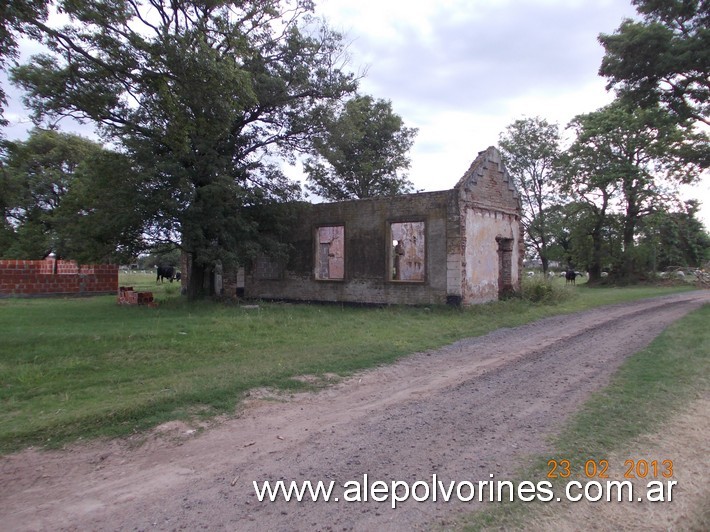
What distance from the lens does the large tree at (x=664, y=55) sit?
18141 mm

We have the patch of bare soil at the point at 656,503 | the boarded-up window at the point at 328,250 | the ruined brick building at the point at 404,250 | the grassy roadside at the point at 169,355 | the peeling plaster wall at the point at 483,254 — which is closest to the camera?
the patch of bare soil at the point at 656,503

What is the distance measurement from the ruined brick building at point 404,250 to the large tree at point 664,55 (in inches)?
256

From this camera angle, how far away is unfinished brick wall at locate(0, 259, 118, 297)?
24125 millimetres

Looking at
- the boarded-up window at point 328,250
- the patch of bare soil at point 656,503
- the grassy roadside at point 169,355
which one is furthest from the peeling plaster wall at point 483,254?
the patch of bare soil at point 656,503

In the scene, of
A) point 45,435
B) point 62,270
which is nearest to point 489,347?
point 45,435

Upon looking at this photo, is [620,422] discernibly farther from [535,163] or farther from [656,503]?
[535,163]

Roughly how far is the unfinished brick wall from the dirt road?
68.1 ft

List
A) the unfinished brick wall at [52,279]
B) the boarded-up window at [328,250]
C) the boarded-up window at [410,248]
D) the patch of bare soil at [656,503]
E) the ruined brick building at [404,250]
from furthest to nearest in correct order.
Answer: the unfinished brick wall at [52,279]
the boarded-up window at [410,248]
the boarded-up window at [328,250]
the ruined brick building at [404,250]
the patch of bare soil at [656,503]

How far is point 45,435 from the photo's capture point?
16.4 feet

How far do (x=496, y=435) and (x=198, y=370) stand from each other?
15.9 feet

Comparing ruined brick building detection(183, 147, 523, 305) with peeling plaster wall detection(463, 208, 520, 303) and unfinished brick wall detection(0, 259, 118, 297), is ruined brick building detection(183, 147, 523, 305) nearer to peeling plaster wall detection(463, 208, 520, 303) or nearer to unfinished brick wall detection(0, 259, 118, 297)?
peeling plaster wall detection(463, 208, 520, 303)

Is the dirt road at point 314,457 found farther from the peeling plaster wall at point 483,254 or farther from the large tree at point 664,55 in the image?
the large tree at point 664,55

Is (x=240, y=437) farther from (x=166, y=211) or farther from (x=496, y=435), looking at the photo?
(x=166, y=211)

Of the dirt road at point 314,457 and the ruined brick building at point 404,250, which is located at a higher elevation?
the ruined brick building at point 404,250
